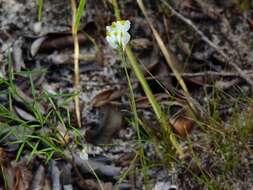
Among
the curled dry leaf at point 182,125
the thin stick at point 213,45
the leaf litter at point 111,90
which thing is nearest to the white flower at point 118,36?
the leaf litter at point 111,90

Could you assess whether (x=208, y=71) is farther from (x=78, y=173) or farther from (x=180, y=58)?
(x=78, y=173)

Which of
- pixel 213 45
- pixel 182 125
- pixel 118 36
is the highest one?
pixel 118 36

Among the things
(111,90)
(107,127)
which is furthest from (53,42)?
(107,127)

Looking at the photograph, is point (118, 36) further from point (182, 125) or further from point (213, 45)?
point (213, 45)

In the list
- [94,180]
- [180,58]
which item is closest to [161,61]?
[180,58]

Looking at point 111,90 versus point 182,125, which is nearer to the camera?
point 182,125

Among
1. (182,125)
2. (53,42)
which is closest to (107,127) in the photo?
(182,125)

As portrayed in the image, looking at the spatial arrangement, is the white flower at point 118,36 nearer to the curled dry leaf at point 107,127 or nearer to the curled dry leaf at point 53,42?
the curled dry leaf at point 107,127

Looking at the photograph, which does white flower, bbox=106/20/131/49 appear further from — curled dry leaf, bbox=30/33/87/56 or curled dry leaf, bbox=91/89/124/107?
curled dry leaf, bbox=30/33/87/56

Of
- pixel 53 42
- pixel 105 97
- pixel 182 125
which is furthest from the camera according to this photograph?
pixel 53 42

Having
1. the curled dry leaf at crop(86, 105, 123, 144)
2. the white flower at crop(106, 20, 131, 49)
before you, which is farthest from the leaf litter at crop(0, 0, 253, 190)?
the white flower at crop(106, 20, 131, 49)

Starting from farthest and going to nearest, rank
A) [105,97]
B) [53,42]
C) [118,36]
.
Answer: [53,42]
[105,97]
[118,36]

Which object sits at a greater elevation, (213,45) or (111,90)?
(213,45)
